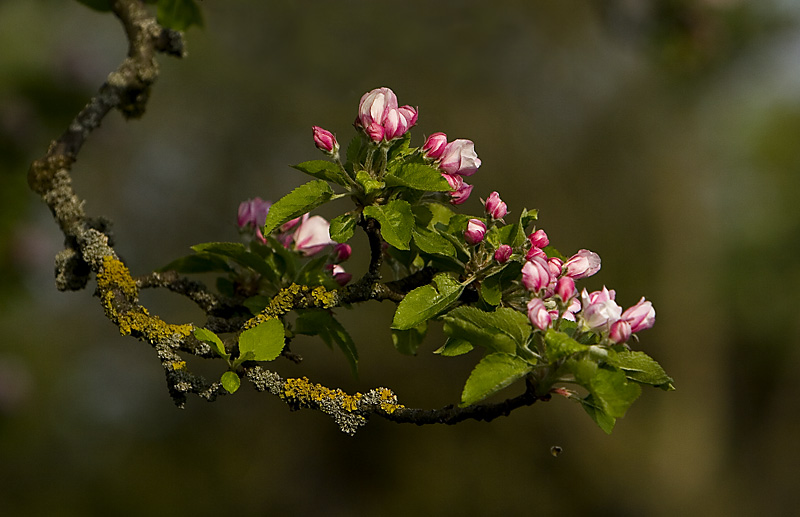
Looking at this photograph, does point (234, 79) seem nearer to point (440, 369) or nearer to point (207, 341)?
point (440, 369)

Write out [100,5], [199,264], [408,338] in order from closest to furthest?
[408,338], [199,264], [100,5]

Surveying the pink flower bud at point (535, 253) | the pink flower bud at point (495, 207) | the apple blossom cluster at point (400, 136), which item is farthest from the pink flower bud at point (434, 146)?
the pink flower bud at point (535, 253)

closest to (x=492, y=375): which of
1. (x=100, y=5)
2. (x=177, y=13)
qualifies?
(x=177, y=13)

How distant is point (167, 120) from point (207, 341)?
21.0ft

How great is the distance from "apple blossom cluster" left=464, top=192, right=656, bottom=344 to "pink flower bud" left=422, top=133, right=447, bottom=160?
12cm

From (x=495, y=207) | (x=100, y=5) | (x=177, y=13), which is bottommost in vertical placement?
(x=495, y=207)

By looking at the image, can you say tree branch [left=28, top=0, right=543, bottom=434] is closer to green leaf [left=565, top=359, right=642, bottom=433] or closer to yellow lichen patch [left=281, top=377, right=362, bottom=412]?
yellow lichen patch [left=281, top=377, right=362, bottom=412]

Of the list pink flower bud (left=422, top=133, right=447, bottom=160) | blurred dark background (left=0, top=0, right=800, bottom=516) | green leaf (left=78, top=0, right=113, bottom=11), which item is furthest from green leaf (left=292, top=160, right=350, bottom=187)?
blurred dark background (left=0, top=0, right=800, bottom=516)

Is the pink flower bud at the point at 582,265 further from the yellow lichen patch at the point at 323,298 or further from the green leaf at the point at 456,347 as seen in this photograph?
the yellow lichen patch at the point at 323,298

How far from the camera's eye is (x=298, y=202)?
104 cm

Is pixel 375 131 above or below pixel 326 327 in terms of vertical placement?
above

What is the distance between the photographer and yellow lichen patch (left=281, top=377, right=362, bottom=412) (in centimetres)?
104

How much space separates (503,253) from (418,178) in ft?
0.54

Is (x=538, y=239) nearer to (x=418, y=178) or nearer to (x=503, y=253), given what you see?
(x=503, y=253)
